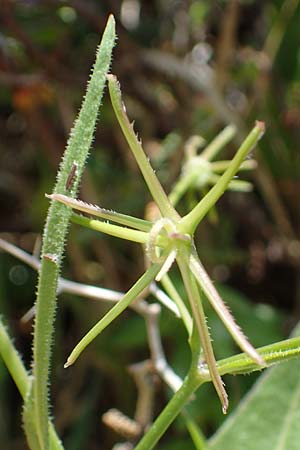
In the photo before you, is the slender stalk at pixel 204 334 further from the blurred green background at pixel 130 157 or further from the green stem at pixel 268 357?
the blurred green background at pixel 130 157

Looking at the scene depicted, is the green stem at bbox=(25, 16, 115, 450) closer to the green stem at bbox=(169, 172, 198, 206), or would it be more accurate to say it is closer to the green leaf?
the green leaf

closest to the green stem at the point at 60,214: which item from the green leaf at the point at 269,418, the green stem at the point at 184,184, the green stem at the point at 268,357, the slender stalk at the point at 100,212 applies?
the slender stalk at the point at 100,212

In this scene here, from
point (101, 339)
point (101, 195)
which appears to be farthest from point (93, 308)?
point (101, 195)

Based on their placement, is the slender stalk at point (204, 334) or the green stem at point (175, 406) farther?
the green stem at point (175, 406)

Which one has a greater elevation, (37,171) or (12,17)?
(12,17)

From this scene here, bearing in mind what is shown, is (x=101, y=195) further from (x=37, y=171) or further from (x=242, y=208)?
(x=242, y=208)

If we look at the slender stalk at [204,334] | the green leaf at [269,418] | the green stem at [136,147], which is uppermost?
the green stem at [136,147]
